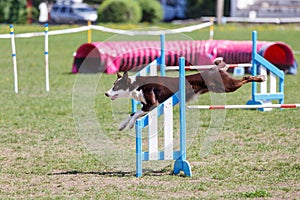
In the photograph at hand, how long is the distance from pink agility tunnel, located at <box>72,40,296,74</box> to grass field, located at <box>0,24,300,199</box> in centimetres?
230

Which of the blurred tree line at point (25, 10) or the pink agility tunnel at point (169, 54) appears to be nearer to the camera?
the pink agility tunnel at point (169, 54)

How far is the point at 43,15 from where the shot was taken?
41812 mm

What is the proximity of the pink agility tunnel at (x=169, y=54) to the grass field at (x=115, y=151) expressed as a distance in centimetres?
230

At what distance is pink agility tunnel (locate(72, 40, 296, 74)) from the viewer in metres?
16.9

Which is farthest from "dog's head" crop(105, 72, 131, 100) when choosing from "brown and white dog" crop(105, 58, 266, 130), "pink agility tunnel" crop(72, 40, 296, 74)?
"pink agility tunnel" crop(72, 40, 296, 74)

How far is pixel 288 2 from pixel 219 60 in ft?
120

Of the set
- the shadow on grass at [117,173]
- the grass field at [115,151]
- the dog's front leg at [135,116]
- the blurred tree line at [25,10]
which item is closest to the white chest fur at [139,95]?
the dog's front leg at [135,116]

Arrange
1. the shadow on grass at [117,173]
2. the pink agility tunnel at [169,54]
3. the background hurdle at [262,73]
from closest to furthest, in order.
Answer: the shadow on grass at [117,173], the background hurdle at [262,73], the pink agility tunnel at [169,54]

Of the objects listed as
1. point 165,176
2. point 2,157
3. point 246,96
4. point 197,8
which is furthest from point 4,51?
point 197,8

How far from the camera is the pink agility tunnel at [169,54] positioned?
16859 mm

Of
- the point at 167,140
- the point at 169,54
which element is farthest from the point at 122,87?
the point at 169,54

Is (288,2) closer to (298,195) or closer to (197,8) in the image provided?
(197,8)

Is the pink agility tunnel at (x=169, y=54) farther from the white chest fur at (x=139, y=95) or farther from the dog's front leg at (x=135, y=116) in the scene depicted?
the white chest fur at (x=139, y=95)

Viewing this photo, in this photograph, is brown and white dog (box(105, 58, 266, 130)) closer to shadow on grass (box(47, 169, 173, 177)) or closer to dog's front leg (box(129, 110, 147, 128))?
dog's front leg (box(129, 110, 147, 128))
